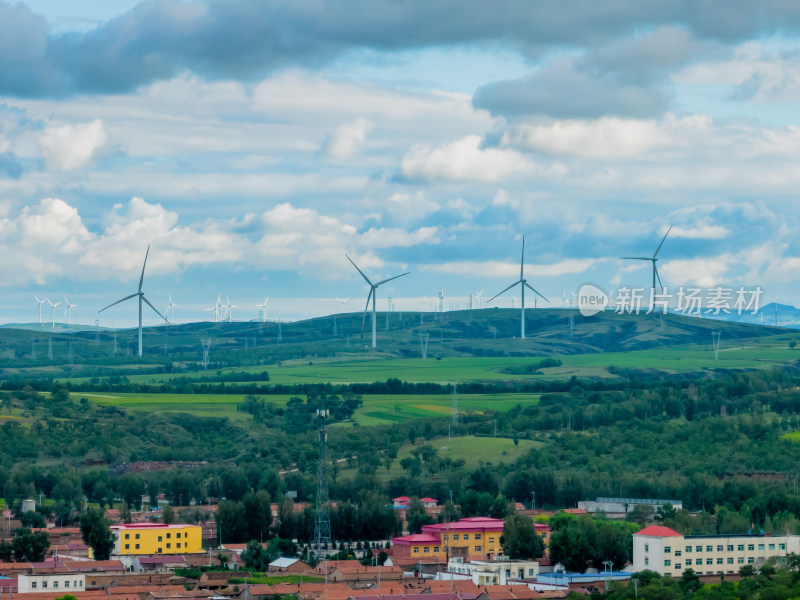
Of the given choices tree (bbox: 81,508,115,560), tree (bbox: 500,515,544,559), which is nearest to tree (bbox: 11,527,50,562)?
tree (bbox: 81,508,115,560)

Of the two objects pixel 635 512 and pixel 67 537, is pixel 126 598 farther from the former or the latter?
pixel 635 512

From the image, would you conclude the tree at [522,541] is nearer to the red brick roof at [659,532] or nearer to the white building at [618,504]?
the red brick roof at [659,532]

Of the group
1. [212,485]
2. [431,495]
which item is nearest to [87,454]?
[212,485]

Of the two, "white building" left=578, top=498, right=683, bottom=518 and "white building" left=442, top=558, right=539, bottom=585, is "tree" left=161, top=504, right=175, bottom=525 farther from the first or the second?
"white building" left=578, top=498, right=683, bottom=518

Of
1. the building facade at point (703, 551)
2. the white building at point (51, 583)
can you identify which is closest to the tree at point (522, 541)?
the building facade at point (703, 551)


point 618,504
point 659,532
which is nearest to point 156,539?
point 659,532
